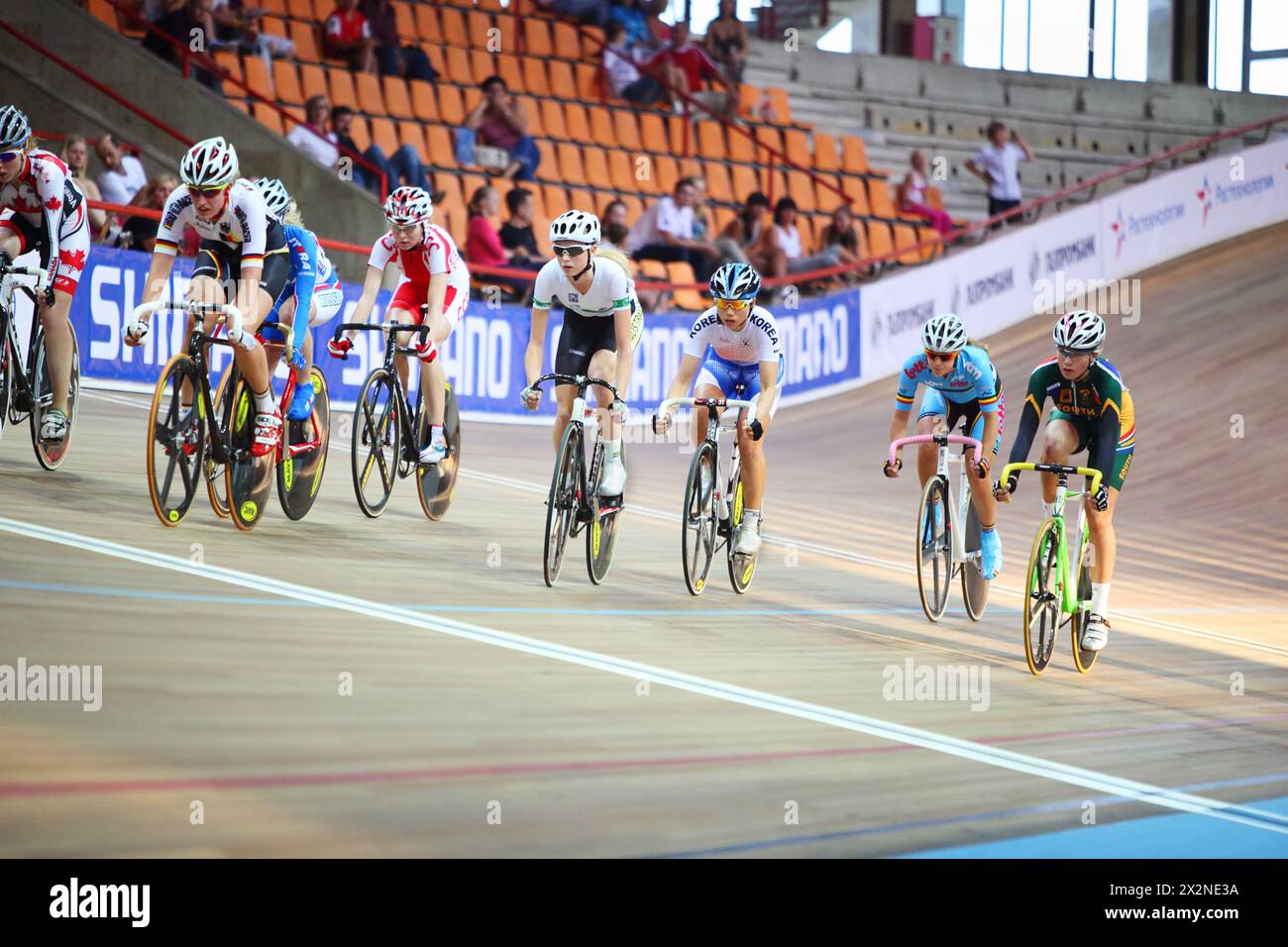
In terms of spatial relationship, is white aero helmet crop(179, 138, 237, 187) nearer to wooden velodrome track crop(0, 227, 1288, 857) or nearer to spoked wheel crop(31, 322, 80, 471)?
spoked wheel crop(31, 322, 80, 471)

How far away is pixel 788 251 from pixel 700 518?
8.48m

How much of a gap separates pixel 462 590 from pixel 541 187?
28.4 feet

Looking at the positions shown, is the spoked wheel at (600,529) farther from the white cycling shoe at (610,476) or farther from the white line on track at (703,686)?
the white line on track at (703,686)

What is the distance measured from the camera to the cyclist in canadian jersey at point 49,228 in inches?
236

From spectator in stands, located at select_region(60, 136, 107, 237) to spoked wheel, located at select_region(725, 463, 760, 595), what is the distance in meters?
4.50

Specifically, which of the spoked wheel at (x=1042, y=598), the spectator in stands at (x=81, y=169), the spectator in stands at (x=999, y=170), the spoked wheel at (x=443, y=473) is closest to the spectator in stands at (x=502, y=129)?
the spectator in stands at (x=81, y=169)

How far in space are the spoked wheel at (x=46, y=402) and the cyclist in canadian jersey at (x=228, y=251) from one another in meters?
0.71

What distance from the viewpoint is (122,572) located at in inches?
205

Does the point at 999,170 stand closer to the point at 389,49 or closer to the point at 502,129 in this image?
the point at 502,129

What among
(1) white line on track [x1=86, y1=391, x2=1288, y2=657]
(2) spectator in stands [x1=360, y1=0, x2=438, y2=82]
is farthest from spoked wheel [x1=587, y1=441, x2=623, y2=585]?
(2) spectator in stands [x1=360, y1=0, x2=438, y2=82]

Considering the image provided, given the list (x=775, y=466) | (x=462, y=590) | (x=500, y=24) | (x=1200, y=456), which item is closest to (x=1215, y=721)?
(x=462, y=590)

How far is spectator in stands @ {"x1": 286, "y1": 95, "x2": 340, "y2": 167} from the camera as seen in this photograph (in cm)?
1206

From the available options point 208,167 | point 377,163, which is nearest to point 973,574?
point 208,167
